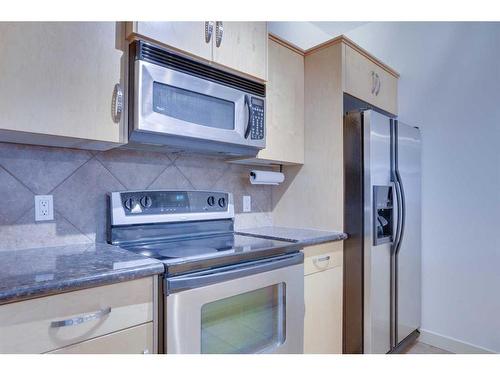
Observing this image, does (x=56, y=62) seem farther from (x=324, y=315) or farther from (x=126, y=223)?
(x=324, y=315)

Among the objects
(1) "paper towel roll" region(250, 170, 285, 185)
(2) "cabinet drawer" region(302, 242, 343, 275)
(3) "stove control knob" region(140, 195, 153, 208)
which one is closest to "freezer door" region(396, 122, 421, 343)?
(2) "cabinet drawer" region(302, 242, 343, 275)

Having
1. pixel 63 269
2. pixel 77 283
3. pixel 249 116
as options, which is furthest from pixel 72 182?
pixel 249 116

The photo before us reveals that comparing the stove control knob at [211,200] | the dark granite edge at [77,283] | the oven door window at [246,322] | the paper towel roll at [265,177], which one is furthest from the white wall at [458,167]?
the dark granite edge at [77,283]

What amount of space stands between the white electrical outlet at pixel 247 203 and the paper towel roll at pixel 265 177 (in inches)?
6.7

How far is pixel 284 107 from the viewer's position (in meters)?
2.04

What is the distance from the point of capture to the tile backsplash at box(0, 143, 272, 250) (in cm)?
133

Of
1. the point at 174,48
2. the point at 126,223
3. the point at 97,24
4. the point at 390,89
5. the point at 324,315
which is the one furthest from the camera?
the point at 390,89

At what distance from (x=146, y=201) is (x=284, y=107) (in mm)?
1029

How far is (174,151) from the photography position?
1767 mm

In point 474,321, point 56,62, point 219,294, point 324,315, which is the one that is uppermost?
point 56,62

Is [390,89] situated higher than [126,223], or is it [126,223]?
[390,89]

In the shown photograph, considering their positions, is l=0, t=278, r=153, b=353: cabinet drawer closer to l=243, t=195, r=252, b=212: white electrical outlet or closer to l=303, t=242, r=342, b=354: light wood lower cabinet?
l=303, t=242, r=342, b=354: light wood lower cabinet

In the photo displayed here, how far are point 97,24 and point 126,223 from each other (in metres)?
0.87
